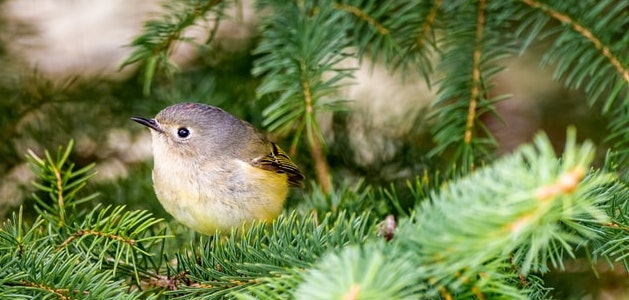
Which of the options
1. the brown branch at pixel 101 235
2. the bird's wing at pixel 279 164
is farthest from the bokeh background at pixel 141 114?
the brown branch at pixel 101 235

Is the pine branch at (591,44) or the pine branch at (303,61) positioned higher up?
the pine branch at (591,44)

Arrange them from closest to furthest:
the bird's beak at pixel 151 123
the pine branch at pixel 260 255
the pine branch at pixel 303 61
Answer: the pine branch at pixel 260 255, the pine branch at pixel 303 61, the bird's beak at pixel 151 123

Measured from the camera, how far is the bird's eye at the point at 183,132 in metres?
2.80

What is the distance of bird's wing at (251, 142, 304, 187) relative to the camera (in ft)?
9.14

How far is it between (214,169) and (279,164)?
0.83 feet

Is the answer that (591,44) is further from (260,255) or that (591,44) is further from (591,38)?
(260,255)

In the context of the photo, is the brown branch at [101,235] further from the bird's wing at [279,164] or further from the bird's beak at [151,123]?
the bird's wing at [279,164]

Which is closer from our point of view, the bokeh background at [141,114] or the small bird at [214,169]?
the small bird at [214,169]

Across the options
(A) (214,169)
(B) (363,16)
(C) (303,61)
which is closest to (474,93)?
(B) (363,16)

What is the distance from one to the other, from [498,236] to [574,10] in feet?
4.55

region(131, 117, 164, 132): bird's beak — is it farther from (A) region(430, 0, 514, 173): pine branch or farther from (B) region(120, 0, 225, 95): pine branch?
(A) region(430, 0, 514, 173): pine branch

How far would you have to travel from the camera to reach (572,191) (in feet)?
3.67

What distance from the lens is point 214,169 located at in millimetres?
2656

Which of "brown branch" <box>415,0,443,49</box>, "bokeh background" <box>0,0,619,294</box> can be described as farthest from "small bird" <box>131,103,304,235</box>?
"brown branch" <box>415,0,443,49</box>
